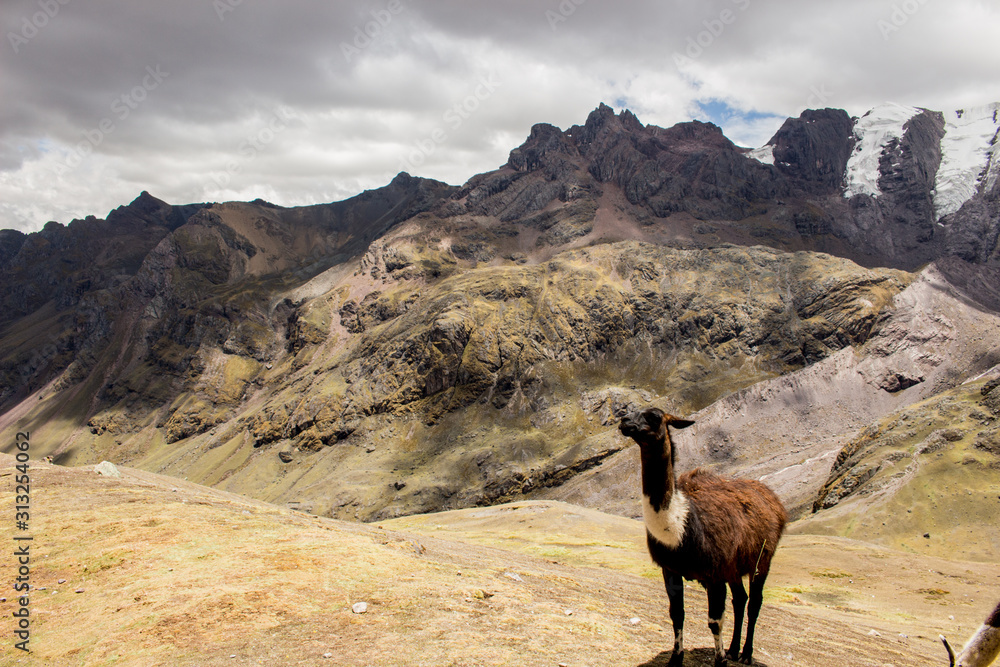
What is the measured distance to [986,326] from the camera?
15062 cm

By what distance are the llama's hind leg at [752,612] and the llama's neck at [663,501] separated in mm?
3720

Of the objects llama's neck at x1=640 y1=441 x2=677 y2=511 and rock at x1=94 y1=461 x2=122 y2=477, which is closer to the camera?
llama's neck at x1=640 y1=441 x2=677 y2=511

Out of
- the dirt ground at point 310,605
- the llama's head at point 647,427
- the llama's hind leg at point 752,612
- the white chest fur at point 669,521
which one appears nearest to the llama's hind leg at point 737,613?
the llama's hind leg at point 752,612

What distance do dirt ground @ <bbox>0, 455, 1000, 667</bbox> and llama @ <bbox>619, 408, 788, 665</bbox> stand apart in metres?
1.72

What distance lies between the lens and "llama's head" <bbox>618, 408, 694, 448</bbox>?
909cm

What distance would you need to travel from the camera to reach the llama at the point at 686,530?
30.9ft

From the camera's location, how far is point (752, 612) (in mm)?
11797

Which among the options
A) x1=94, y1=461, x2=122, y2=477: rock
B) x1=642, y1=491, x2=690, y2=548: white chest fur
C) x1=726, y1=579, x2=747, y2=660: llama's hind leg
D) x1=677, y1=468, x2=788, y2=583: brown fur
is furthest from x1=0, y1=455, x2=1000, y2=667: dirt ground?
x1=94, y1=461, x2=122, y2=477: rock

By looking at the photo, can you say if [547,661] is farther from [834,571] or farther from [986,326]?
[986,326]

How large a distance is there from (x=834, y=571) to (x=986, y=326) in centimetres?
16188

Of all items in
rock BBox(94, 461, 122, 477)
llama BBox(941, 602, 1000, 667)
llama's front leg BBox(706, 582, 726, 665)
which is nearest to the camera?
llama BBox(941, 602, 1000, 667)

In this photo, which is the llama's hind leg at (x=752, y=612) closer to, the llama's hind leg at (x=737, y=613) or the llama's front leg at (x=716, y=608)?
the llama's hind leg at (x=737, y=613)

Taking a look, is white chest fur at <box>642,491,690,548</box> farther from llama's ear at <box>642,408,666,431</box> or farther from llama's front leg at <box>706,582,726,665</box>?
llama's ear at <box>642,408,666,431</box>

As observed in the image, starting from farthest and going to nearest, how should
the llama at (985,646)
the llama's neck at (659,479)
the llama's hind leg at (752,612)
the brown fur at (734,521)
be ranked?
the llama's hind leg at (752,612)
the brown fur at (734,521)
the llama's neck at (659,479)
the llama at (985,646)
